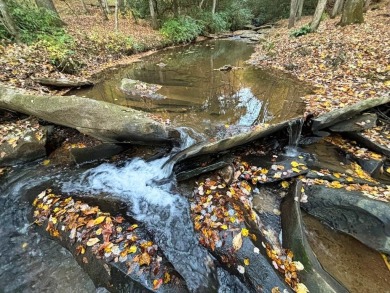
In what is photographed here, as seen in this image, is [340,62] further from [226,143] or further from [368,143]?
[226,143]

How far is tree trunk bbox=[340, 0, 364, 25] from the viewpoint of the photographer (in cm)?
1126

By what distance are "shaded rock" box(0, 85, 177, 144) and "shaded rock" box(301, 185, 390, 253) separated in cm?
314

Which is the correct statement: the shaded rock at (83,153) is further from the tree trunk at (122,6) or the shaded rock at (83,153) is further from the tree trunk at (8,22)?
the tree trunk at (122,6)

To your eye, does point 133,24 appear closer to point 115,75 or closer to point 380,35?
point 115,75

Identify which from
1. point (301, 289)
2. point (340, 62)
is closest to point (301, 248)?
point (301, 289)

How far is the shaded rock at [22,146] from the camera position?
5.25 m

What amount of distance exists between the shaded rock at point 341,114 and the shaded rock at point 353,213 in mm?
1865

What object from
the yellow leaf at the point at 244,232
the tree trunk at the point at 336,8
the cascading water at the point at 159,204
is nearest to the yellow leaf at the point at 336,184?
the yellow leaf at the point at 244,232

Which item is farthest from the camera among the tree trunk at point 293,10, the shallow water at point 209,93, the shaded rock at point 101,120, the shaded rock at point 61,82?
the tree trunk at point 293,10

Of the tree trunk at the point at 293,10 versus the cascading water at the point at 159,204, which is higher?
the tree trunk at the point at 293,10

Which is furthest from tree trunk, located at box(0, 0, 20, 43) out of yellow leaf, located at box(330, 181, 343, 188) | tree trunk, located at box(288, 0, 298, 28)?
tree trunk, located at box(288, 0, 298, 28)

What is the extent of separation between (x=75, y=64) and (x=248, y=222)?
10.4 m

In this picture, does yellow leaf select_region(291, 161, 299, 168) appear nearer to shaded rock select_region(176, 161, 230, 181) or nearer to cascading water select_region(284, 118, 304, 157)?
cascading water select_region(284, 118, 304, 157)

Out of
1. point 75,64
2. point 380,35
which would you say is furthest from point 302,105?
point 75,64
